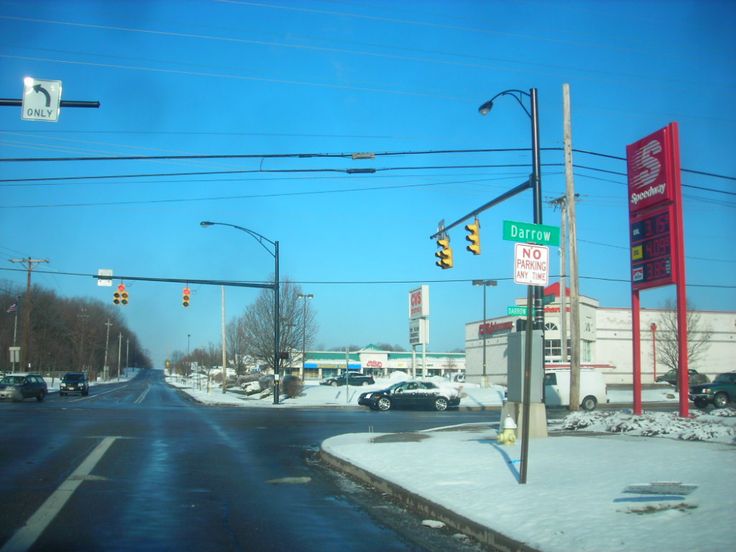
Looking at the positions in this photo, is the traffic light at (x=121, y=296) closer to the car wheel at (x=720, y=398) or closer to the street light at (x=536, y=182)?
the street light at (x=536, y=182)

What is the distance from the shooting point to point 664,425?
15930 millimetres

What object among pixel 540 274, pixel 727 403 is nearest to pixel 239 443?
pixel 540 274

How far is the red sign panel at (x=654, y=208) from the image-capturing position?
17.8 meters

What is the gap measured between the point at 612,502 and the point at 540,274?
311cm

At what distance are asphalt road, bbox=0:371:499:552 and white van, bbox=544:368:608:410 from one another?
19.9 m

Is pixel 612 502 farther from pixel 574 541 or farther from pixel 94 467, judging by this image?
pixel 94 467

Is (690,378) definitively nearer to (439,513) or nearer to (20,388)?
(20,388)

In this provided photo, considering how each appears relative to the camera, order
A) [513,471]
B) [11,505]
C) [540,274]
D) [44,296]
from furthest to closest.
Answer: [44,296]
[513,471]
[540,274]
[11,505]

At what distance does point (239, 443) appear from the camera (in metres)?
17.4

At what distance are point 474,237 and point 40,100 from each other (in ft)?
39.6

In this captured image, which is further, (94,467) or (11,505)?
(94,467)

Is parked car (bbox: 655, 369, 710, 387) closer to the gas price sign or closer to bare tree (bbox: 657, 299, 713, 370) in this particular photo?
bare tree (bbox: 657, 299, 713, 370)

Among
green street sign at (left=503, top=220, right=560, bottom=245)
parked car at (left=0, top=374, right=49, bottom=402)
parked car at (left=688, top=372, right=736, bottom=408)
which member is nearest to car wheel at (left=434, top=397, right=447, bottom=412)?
parked car at (left=688, top=372, right=736, bottom=408)

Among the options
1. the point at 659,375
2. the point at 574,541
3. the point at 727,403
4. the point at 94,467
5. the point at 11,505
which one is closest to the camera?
the point at 574,541
